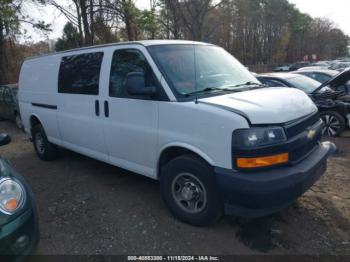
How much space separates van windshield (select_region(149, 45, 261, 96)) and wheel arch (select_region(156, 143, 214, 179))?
0.58 meters

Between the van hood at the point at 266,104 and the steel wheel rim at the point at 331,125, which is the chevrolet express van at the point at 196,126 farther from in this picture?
the steel wheel rim at the point at 331,125

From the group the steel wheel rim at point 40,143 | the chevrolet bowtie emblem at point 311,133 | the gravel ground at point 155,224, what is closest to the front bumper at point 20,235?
the gravel ground at point 155,224

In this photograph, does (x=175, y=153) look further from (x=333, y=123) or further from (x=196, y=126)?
(x=333, y=123)

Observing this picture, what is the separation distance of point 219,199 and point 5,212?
6.31ft

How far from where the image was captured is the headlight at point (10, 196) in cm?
247

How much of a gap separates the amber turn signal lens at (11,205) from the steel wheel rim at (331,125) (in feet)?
22.1

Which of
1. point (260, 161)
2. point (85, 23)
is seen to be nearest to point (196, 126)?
point (260, 161)

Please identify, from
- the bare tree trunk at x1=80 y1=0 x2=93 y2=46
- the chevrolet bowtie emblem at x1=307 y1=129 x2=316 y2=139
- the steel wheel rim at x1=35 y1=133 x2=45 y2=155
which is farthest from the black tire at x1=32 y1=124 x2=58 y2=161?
the bare tree trunk at x1=80 y1=0 x2=93 y2=46

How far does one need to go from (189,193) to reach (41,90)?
3879 millimetres

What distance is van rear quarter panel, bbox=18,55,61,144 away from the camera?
537cm

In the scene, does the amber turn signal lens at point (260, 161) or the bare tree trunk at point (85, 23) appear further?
the bare tree trunk at point (85, 23)

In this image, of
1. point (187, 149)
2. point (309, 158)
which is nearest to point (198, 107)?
point (187, 149)

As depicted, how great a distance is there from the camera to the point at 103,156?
14.5 feet

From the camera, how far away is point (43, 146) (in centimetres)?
611
